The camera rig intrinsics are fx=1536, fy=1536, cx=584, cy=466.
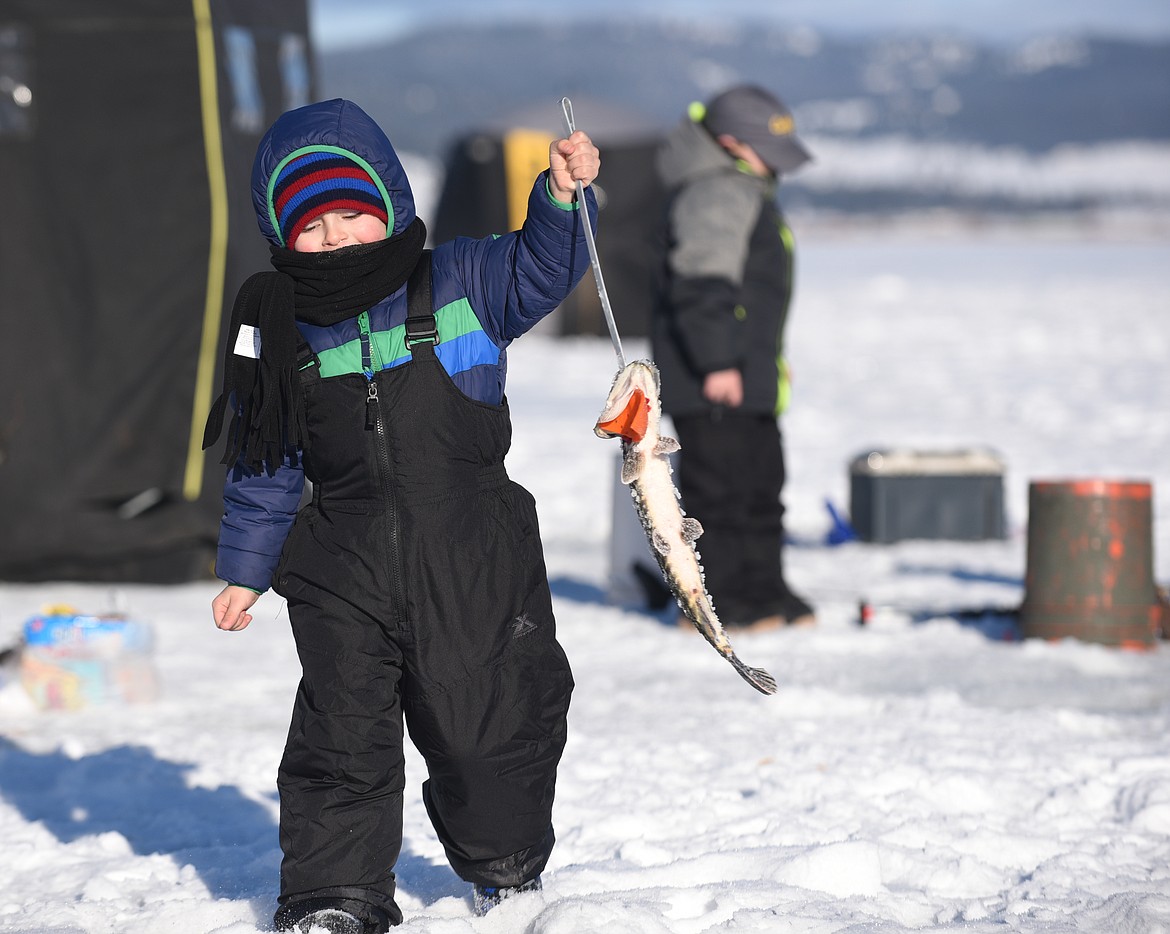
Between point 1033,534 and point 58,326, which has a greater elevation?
point 58,326

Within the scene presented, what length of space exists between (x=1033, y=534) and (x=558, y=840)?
2.86 meters

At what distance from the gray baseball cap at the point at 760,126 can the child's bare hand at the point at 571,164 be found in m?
3.25

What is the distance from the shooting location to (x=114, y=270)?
22.4ft

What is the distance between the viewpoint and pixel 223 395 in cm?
288

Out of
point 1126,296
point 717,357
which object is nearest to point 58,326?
point 717,357

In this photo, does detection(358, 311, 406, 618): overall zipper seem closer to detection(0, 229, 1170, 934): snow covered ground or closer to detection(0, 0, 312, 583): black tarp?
detection(0, 229, 1170, 934): snow covered ground

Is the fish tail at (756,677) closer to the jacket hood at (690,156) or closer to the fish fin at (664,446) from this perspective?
the fish fin at (664,446)

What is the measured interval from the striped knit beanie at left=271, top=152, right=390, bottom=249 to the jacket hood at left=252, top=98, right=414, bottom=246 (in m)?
0.01

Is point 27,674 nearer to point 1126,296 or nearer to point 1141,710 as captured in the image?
point 1141,710

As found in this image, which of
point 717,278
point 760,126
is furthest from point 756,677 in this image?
point 760,126

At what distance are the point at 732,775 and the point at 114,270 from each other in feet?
13.3

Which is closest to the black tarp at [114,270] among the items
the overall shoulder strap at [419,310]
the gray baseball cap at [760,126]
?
the gray baseball cap at [760,126]

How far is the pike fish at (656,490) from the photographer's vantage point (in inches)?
106

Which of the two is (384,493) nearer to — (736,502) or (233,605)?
(233,605)
